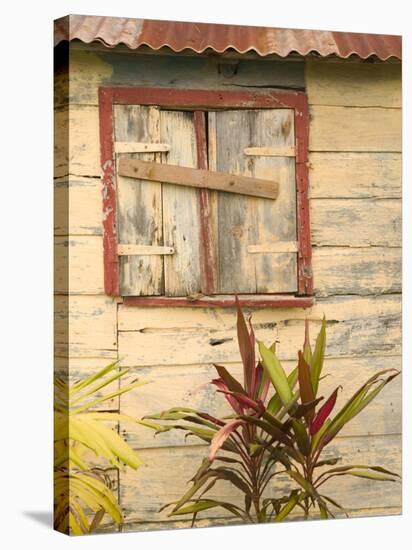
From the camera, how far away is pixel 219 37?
6805 mm

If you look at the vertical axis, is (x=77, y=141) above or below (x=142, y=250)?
above

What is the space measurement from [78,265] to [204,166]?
773mm

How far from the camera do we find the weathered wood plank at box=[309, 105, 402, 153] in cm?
705

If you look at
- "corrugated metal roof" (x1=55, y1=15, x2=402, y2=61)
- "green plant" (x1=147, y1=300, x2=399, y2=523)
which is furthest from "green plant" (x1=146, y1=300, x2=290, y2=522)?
"corrugated metal roof" (x1=55, y1=15, x2=402, y2=61)

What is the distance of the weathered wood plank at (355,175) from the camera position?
23.1ft

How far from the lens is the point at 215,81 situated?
6895 millimetres

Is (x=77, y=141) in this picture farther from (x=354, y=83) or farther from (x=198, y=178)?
(x=354, y=83)

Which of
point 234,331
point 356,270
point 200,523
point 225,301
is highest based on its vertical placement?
point 356,270

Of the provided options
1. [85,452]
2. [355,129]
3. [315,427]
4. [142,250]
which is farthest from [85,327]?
[355,129]

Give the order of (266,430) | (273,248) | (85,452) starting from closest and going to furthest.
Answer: (85,452)
(266,430)
(273,248)

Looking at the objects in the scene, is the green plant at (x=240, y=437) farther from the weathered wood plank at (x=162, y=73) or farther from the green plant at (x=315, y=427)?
the weathered wood plank at (x=162, y=73)

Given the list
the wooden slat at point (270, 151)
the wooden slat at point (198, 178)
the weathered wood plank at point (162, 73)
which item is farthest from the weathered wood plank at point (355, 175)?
the weathered wood plank at point (162, 73)

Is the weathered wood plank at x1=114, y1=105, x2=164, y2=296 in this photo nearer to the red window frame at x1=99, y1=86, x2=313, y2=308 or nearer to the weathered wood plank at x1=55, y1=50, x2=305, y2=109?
the red window frame at x1=99, y1=86, x2=313, y2=308

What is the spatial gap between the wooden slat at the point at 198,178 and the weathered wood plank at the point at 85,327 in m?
0.61
